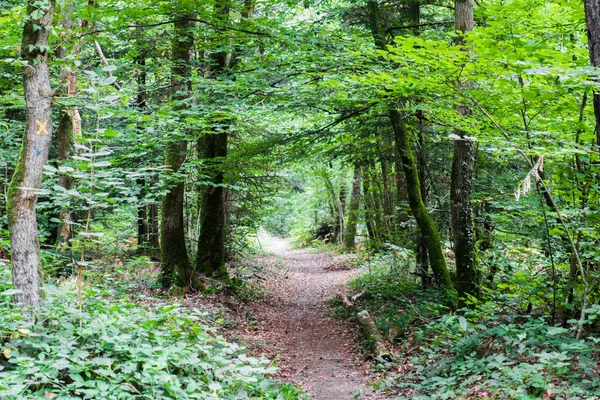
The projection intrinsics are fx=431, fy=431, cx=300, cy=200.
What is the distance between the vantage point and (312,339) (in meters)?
9.12

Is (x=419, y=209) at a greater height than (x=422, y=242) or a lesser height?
greater

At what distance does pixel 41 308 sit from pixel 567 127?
659 cm

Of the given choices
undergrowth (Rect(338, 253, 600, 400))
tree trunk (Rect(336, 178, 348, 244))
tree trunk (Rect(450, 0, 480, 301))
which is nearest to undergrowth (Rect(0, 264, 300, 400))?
undergrowth (Rect(338, 253, 600, 400))

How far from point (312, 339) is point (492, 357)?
184 inches

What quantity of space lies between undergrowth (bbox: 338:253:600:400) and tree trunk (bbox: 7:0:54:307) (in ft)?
14.5

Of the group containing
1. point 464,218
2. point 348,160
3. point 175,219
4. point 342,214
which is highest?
point 348,160

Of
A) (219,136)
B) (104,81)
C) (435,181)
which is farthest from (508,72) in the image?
(219,136)

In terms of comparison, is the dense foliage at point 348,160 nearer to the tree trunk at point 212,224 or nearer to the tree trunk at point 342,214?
the tree trunk at point 212,224

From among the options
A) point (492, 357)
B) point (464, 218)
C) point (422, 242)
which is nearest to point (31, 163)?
point (492, 357)

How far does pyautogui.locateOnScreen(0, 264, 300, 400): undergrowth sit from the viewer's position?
3426mm

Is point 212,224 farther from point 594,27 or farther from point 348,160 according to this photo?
point 594,27

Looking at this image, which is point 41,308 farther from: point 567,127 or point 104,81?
point 567,127

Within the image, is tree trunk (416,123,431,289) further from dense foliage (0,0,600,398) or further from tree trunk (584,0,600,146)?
tree trunk (584,0,600,146)

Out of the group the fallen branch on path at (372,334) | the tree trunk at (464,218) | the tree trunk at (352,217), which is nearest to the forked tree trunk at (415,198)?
the tree trunk at (464,218)
